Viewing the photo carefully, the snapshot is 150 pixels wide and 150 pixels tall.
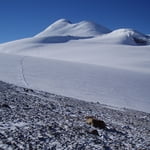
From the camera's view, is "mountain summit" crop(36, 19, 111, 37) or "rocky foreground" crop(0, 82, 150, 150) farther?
"mountain summit" crop(36, 19, 111, 37)

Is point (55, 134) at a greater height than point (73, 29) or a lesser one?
lesser

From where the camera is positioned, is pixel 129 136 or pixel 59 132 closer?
pixel 59 132

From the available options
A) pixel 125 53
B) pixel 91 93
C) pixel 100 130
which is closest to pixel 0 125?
pixel 100 130

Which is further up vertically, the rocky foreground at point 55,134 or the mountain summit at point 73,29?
the mountain summit at point 73,29

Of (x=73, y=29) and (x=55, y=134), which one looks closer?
(x=55, y=134)

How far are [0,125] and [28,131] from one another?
0.76m

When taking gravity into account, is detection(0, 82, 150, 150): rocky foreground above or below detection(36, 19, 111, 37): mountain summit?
below

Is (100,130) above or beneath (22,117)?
beneath

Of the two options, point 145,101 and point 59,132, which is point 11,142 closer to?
point 59,132

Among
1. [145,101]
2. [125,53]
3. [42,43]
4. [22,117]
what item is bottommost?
[145,101]

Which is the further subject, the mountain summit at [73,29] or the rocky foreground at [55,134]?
the mountain summit at [73,29]

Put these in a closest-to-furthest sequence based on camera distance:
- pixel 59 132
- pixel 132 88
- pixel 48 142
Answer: pixel 48 142
pixel 59 132
pixel 132 88

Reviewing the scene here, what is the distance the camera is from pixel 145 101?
21.0 m

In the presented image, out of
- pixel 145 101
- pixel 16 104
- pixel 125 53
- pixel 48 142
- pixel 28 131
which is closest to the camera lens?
pixel 48 142
